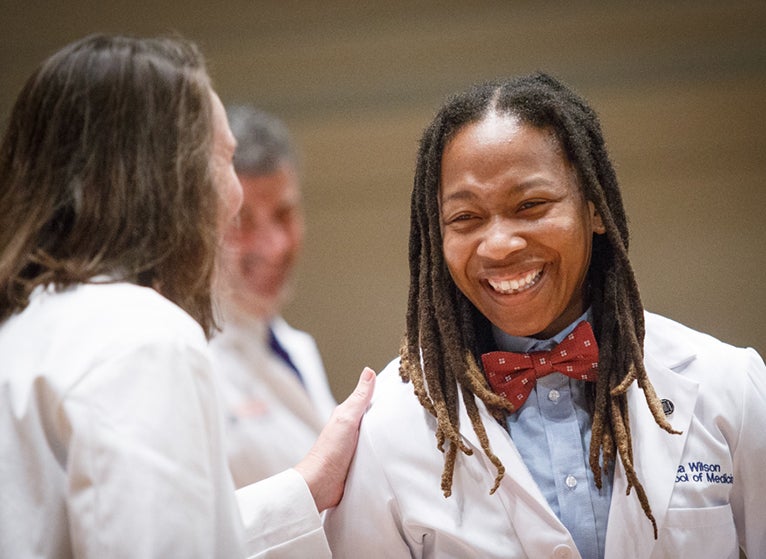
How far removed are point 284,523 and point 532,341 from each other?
20.3 inches

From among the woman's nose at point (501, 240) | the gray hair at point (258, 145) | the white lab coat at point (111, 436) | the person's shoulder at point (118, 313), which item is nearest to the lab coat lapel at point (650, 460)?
the woman's nose at point (501, 240)

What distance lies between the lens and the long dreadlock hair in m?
1.58

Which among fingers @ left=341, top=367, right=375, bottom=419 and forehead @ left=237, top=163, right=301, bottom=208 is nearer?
fingers @ left=341, top=367, right=375, bottom=419

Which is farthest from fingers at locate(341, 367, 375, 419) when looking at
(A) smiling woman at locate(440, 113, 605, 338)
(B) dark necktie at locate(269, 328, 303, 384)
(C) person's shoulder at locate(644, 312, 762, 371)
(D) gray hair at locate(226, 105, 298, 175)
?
(D) gray hair at locate(226, 105, 298, 175)

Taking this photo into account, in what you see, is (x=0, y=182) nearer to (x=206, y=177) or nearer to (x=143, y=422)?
(x=206, y=177)

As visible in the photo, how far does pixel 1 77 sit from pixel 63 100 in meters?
2.94

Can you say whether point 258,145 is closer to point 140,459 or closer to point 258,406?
point 258,406

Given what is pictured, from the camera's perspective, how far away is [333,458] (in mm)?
1662

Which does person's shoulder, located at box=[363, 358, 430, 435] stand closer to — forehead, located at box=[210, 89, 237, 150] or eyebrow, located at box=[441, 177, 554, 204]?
eyebrow, located at box=[441, 177, 554, 204]

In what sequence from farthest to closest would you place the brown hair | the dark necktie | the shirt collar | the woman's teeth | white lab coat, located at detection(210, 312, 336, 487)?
1. the dark necktie
2. white lab coat, located at detection(210, 312, 336, 487)
3. the shirt collar
4. the woman's teeth
5. the brown hair

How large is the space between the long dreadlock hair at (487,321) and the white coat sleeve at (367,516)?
0.36ft

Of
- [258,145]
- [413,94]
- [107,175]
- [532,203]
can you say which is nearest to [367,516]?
[532,203]

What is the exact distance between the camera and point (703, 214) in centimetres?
380

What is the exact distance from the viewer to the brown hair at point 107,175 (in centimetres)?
147
